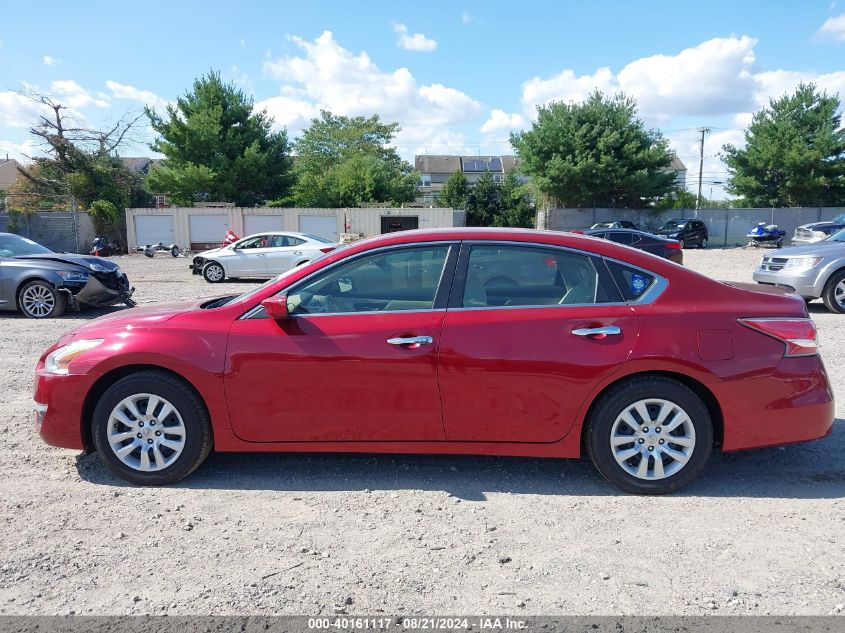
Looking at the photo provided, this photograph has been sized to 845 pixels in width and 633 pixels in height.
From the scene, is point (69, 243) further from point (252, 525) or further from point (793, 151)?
point (793, 151)

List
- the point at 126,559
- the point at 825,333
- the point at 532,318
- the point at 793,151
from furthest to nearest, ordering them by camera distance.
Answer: the point at 793,151
the point at 825,333
the point at 532,318
the point at 126,559

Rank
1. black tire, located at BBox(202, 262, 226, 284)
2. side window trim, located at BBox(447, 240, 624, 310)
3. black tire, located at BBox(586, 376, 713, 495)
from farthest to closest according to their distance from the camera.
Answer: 1. black tire, located at BBox(202, 262, 226, 284)
2. side window trim, located at BBox(447, 240, 624, 310)
3. black tire, located at BBox(586, 376, 713, 495)

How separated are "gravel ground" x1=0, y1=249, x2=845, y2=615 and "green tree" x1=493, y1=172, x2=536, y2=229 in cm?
3681

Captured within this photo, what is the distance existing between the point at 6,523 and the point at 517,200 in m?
39.7

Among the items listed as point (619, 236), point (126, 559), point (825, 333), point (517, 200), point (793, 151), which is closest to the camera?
point (126, 559)

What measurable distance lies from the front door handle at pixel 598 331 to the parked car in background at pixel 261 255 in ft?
43.1

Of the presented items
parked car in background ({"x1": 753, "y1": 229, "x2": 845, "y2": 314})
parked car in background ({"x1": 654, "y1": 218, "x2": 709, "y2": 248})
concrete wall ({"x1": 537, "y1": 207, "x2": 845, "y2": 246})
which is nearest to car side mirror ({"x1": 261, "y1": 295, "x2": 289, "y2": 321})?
→ parked car in background ({"x1": 753, "y1": 229, "x2": 845, "y2": 314})

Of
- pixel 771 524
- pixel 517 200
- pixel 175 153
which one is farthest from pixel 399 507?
pixel 517 200

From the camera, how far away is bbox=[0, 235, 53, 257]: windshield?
35.9ft

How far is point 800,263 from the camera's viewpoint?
1090 centimetres

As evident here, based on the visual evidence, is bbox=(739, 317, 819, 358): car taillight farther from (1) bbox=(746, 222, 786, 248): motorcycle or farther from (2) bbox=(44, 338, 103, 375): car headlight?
(1) bbox=(746, 222, 786, 248): motorcycle

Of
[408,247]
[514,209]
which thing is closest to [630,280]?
[408,247]

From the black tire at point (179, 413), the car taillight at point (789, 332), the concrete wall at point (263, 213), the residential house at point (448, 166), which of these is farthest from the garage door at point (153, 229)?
the residential house at point (448, 166)

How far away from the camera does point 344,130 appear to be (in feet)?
196
